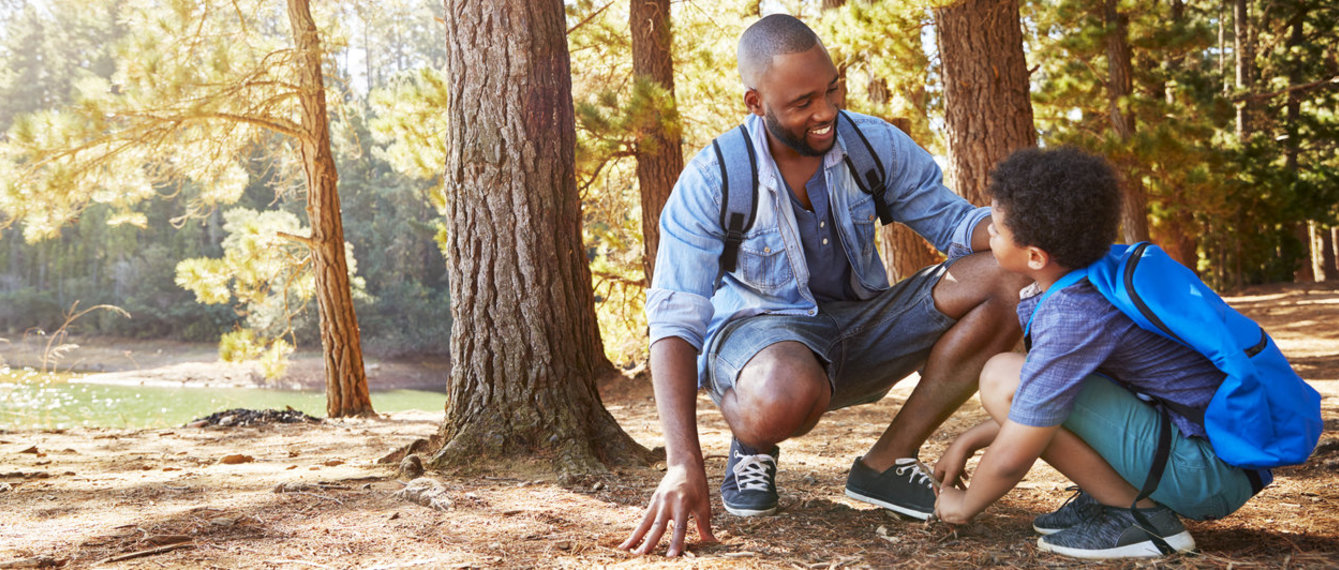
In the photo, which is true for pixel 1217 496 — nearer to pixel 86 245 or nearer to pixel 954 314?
pixel 954 314

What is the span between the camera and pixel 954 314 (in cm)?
224

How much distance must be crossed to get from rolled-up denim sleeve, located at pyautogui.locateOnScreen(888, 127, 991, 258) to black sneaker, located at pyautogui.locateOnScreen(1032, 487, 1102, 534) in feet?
2.32

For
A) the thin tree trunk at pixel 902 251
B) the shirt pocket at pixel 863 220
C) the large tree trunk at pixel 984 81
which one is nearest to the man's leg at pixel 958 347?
the shirt pocket at pixel 863 220

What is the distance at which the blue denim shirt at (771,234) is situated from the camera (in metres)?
2.14

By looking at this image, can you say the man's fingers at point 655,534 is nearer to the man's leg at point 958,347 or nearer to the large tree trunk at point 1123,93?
the man's leg at point 958,347

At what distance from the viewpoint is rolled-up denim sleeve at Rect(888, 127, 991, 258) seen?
7.76 feet

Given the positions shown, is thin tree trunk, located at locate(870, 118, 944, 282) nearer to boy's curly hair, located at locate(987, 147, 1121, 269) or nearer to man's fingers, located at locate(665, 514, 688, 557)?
boy's curly hair, located at locate(987, 147, 1121, 269)

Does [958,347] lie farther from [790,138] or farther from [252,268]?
[252,268]

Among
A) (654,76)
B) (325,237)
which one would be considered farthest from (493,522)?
(654,76)

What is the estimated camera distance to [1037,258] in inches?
70.0

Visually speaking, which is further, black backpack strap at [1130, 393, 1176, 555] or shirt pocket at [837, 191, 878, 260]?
shirt pocket at [837, 191, 878, 260]

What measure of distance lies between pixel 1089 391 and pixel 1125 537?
0.29 metres

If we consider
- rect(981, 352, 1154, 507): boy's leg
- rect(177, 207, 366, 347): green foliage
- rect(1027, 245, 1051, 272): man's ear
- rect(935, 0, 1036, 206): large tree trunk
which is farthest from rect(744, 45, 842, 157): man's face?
rect(177, 207, 366, 347): green foliage

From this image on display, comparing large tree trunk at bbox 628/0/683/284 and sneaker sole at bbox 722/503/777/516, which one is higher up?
large tree trunk at bbox 628/0/683/284
